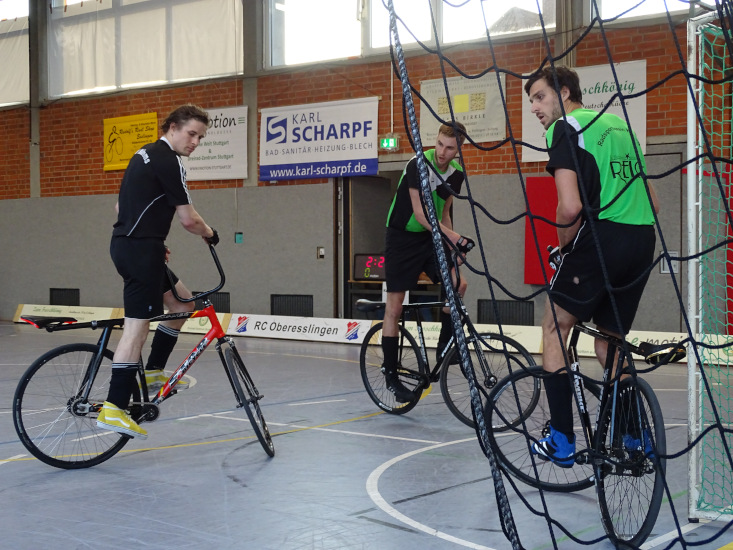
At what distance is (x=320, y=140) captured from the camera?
42.9 feet

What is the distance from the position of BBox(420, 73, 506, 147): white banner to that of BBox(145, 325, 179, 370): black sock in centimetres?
756

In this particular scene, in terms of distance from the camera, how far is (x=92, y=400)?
4324mm

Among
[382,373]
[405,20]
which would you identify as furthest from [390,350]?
[405,20]

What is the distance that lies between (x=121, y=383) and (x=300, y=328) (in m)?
7.70

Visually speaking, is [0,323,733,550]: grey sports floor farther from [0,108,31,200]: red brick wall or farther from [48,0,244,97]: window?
[0,108,31,200]: red brick wall

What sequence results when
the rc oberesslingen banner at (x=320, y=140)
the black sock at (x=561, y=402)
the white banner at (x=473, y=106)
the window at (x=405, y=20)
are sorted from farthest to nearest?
the rc oberesslingen banner at (x=320, y=140) < the window at (x=405, y=20) < the white banner at (x=473, y=106) < the black sock at (x=561, y=402)

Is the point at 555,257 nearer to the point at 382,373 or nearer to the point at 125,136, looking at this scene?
the point at 382,373

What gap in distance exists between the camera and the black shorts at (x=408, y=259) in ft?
18.2

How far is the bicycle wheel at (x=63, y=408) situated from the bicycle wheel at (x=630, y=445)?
240cm

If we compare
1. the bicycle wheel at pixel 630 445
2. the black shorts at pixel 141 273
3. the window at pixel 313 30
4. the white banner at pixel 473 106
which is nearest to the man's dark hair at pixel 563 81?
the bicycle wheel at pixel 630 445

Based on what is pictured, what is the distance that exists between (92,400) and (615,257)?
261 cm

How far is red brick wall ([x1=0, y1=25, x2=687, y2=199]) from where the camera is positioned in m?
10.5

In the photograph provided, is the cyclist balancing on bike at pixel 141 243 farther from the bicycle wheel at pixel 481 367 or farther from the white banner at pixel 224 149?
the white banner at pixel 224 149

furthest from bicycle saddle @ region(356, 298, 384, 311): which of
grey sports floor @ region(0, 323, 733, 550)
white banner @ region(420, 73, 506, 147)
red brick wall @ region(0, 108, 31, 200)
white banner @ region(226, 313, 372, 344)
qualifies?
red brick wall @ region(0, 108, 31, 200)
